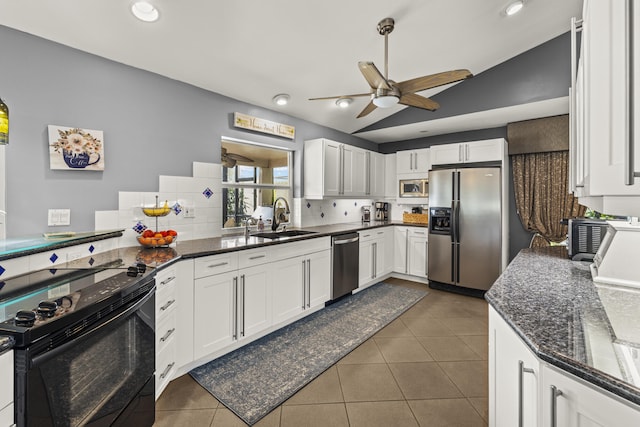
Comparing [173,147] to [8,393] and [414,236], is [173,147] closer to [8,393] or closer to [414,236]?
[8,393]

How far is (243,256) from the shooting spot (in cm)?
255

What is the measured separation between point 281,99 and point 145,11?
63.8 inches

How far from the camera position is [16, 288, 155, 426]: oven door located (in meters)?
0.98

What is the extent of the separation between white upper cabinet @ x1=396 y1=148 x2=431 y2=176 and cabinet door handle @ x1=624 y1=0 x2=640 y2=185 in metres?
4.19

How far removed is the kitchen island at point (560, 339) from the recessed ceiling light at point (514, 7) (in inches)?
93.1

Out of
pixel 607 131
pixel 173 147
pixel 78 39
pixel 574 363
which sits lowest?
pixel 574 363

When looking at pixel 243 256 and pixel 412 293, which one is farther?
pixel 412 293

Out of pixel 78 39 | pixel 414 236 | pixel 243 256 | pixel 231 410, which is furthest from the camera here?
pixel 414 236

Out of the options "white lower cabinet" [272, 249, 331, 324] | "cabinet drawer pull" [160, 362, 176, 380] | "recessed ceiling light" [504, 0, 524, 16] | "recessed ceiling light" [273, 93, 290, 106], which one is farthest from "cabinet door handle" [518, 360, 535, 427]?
"recessed ceiling light" [273, 93, 290, 106]

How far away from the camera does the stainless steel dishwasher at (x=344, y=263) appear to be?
359 cm

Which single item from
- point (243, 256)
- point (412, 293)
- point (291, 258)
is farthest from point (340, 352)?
point (412, 293)

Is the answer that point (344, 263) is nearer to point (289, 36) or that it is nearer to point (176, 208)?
point (176, 208)

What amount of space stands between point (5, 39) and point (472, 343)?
4.34 metres

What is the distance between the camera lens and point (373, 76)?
7.14 feet
